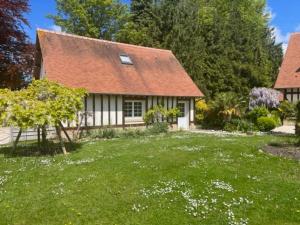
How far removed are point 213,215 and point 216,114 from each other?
17537 mm

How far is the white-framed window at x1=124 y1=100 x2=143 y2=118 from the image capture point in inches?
821

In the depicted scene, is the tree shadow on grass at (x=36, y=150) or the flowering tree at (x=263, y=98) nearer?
the tree shadow on grass at (x=36, y=150)

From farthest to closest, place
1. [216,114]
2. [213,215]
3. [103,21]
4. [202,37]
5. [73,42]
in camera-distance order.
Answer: [103,21] → [202,37] → [216,114] → [73,42] → [213,215]

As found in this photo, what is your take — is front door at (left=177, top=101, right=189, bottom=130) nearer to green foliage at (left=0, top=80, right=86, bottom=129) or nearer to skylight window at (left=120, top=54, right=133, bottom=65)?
skylight window at (left=120, top=54, right=133, bottom=65)

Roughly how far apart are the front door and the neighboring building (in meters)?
8.37

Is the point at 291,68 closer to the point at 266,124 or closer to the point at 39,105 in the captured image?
the point at 266,124

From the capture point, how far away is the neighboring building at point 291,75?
88.8ft

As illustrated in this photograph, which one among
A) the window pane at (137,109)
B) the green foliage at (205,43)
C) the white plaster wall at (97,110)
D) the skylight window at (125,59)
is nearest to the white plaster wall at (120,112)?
the window pane at (137,109)

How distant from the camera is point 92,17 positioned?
3856cm

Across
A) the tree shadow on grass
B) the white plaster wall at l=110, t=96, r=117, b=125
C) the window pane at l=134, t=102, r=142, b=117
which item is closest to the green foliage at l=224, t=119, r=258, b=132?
the window pane at l=134, t=102, r=142, b=117

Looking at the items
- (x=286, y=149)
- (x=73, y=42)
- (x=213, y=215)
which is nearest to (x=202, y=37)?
(x=73, y=42)

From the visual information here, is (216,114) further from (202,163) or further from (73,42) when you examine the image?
(202,163)

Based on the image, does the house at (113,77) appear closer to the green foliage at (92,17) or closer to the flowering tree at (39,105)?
the flowering tree at (39,105)

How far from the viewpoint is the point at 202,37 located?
3111 cm
